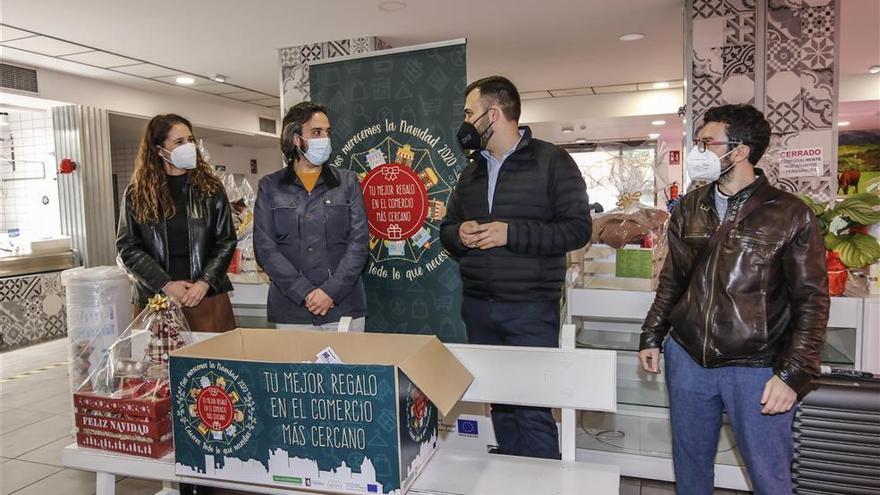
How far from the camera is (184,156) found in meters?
2.63

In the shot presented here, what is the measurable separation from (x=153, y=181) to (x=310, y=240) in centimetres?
80

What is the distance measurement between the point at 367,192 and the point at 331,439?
6.93ft

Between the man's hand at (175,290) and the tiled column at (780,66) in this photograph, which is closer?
the man's hand at (175,290)

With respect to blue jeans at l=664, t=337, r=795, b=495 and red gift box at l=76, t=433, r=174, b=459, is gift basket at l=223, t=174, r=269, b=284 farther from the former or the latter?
blue jeans at l=664, t=337, r=795, b=495

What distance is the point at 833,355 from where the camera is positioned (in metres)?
2.49

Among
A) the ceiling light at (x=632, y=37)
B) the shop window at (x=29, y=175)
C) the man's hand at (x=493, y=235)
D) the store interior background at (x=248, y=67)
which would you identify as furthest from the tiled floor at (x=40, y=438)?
the ceiling light at (x=632, y=37)

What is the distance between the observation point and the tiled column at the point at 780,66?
428 cm

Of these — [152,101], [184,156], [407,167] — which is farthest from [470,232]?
[152,101]

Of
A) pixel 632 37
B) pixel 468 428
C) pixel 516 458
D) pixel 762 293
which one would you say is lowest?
pixel 468 428

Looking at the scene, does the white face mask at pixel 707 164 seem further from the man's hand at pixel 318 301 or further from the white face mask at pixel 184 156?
the white face mask at pixel 184 156

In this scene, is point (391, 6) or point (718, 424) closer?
point (718, 424)

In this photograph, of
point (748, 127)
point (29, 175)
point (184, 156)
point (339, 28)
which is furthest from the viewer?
point (29, 175)

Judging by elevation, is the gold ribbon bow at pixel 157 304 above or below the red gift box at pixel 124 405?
above

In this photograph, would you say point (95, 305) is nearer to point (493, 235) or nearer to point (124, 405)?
point (124, 405)
